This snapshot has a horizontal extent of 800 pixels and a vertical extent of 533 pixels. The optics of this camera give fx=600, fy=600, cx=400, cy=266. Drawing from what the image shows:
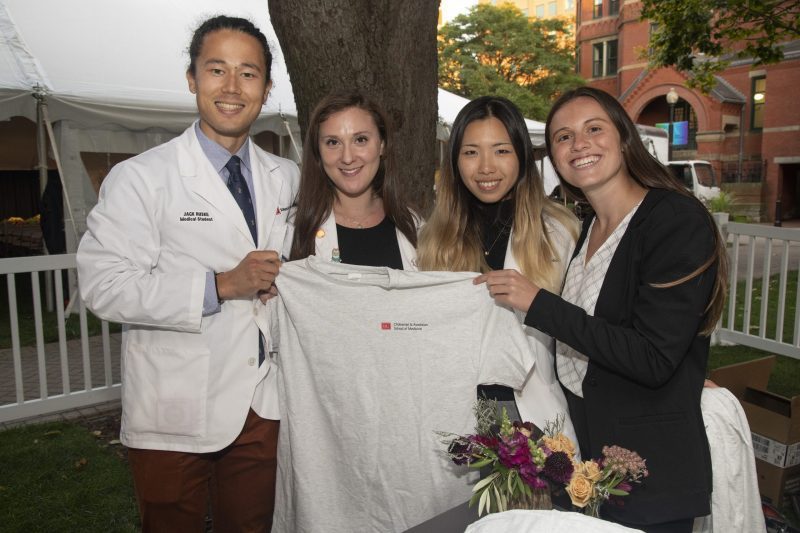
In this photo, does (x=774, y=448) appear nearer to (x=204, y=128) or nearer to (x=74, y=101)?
(x=204, y=128)

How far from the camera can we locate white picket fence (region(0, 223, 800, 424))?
16.1 ft

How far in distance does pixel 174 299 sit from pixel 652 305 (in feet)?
5.28

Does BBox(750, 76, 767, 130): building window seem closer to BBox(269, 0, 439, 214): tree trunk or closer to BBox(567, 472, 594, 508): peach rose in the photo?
BBox(269, 0, 439, 214): tree trunk

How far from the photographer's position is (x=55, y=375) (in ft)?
21.3

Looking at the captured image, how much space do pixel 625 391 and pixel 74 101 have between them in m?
7.79

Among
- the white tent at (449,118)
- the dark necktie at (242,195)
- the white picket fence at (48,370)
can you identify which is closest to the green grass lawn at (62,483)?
the white picket fence at (48,370)

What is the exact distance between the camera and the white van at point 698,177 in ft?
68.6

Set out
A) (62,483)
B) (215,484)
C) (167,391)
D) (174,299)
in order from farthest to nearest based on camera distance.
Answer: (62,483)
(215,484)
(167,391)
(174,299)

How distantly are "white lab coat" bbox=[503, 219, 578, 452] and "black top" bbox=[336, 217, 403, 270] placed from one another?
50cm

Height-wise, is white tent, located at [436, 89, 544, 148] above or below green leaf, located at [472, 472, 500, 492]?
above

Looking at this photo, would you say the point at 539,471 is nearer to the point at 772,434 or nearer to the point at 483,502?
the point at 483,502

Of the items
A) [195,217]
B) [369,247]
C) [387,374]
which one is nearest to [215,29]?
[195,217]

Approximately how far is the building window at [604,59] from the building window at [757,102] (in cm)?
1066

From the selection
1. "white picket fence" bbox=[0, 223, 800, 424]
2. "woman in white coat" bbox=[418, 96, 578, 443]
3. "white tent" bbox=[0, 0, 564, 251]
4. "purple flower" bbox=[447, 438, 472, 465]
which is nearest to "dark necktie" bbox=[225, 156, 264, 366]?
"woman in white coat" bbox=[418, 96, 578, 443]
